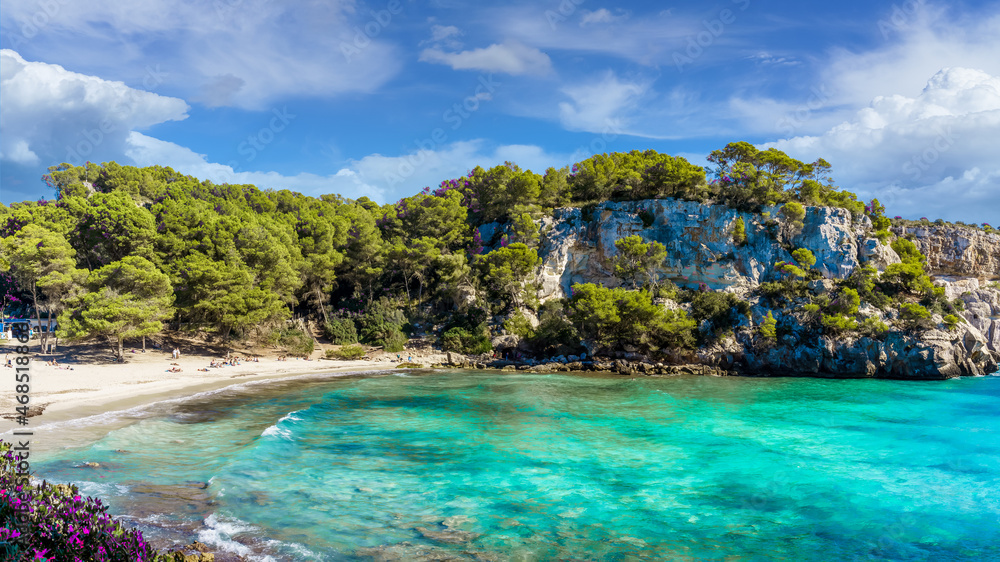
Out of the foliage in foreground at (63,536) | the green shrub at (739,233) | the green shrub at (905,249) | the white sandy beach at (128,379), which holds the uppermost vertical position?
the green shrub at (739,233)

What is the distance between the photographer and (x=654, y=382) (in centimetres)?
3138

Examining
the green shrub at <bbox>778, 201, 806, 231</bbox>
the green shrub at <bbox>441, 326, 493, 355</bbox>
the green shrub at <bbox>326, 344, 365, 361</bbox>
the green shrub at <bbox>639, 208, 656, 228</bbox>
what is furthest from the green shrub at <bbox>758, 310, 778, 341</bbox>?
the green shrub at <bbox>326, 344, 365, 361</bbox>

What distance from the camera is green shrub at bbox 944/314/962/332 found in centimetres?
3612

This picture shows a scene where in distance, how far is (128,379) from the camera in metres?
23.6

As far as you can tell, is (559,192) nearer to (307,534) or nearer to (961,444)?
(961,444)

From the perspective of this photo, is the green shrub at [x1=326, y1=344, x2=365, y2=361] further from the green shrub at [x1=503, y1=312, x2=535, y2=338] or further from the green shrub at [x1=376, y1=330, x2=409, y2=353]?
the green shrub at [x1=503, y1=312, x2=535, y2=338]

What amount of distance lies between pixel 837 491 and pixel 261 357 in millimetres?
34180

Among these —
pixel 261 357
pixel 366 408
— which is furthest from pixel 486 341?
pixel 366 408

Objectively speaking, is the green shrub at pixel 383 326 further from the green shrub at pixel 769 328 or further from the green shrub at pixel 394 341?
the green shrub at pixel 769 328

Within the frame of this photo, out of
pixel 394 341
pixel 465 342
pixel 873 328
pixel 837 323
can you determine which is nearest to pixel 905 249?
pixel 873 328

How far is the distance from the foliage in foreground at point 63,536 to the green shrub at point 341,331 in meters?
35.9

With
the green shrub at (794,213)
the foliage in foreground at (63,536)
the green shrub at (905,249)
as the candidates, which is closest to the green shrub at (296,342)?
the foliage in foreground at (63,536)

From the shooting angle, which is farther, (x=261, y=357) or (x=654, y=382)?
(x=261, y=357)

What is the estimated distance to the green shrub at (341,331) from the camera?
41.3 metres
